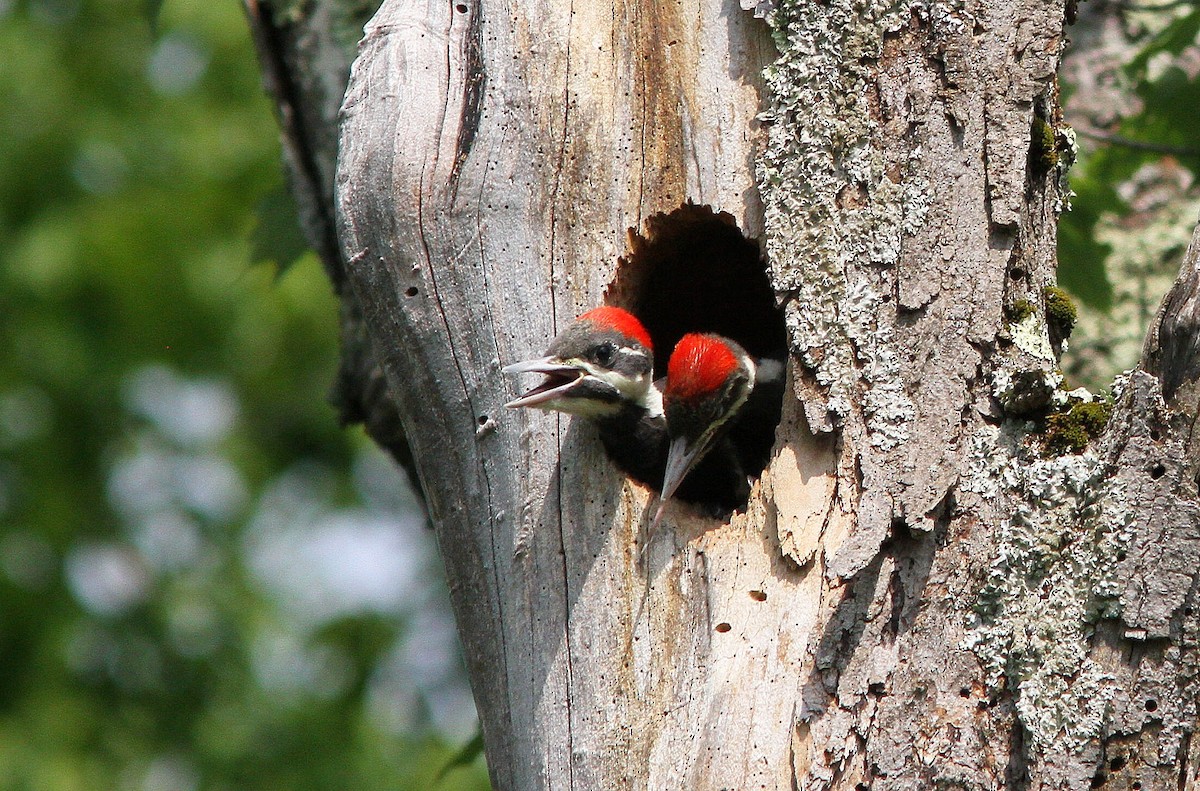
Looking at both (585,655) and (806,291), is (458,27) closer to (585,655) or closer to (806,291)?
(806,291)

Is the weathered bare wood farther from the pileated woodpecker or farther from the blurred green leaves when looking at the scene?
the blurred green leaves

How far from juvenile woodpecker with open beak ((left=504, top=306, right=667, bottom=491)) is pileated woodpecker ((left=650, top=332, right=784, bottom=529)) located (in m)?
0.10

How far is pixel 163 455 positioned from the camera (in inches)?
473

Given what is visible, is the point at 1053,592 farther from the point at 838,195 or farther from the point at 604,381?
the point at 604,381

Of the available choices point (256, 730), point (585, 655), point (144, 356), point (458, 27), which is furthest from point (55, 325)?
point (585, 655)

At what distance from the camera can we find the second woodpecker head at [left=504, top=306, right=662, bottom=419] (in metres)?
3.09

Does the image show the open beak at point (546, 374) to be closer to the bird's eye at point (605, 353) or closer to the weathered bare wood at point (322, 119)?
the bird's eye at point (605, 353)

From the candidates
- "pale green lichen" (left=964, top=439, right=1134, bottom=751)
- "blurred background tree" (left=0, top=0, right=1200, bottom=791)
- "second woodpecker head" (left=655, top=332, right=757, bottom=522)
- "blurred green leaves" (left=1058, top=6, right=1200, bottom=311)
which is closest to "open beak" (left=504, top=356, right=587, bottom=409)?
"second woodpecker head" (left=655, top=332, right=757, bottom=522)

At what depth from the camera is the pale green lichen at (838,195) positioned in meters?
2.95

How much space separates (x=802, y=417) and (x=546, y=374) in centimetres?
67

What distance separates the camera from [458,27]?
3393mm

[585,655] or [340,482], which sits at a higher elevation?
[585,655]

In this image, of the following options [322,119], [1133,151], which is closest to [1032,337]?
[1133,151]

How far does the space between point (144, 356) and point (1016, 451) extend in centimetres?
951
